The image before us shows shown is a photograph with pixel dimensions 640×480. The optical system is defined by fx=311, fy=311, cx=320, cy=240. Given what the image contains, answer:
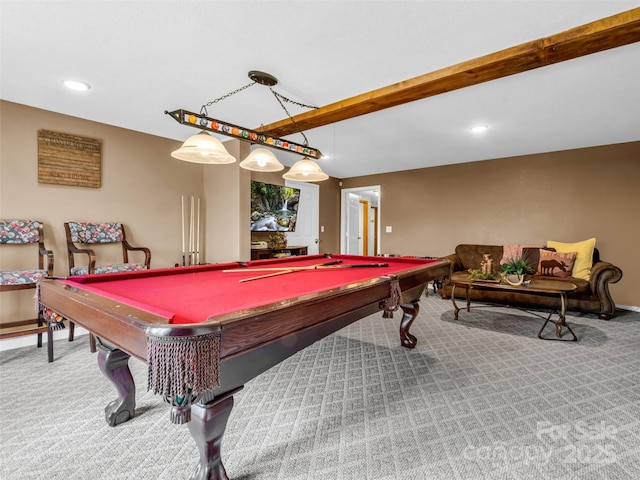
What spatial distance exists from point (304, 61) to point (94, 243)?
3073 mm

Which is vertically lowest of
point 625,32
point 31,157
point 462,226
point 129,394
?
point 129,394

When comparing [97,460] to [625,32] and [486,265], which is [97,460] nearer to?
[625,32]

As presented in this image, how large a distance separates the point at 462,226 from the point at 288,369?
173 inches

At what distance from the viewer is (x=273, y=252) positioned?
5230mm

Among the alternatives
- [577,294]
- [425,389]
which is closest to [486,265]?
[577,294]

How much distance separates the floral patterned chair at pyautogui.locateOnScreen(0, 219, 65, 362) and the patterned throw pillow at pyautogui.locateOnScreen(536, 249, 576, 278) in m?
5.58

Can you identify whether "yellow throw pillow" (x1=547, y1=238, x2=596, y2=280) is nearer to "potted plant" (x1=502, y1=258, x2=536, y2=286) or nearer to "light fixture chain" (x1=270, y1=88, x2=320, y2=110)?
"potted plant" (x1=502, y1=258, x2=536, y2=286)

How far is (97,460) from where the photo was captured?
4.79 feet

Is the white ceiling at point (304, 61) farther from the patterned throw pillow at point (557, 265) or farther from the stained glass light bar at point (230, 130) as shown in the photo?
the patterned throw pillow at point (557, 265)

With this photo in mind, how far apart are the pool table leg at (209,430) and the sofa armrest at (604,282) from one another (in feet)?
14.7

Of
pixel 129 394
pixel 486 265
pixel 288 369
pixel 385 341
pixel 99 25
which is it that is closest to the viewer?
pixel 129 394

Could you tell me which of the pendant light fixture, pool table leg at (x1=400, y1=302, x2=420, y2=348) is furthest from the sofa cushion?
the pendant light fixture

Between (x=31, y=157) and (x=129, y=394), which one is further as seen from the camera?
(x=31, y=157)

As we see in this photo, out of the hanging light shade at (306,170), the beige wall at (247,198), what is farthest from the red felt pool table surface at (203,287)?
the beige wall at (247,198)
